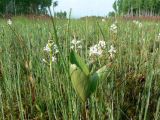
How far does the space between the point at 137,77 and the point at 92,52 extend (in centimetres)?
45

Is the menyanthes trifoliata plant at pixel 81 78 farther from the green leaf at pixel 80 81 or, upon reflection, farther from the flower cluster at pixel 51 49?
the flower cluster at pixel 51 49

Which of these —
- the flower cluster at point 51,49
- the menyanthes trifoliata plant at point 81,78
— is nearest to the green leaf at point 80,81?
the menyanthes trifoliata plant at point 81,78

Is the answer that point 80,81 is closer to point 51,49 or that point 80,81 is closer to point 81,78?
point 81,78

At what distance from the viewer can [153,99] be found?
1725 mm

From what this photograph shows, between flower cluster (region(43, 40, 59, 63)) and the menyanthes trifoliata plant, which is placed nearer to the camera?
the menyanthes trifoliata plant

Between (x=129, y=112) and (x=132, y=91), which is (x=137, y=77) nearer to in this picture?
(x=132, y=91)

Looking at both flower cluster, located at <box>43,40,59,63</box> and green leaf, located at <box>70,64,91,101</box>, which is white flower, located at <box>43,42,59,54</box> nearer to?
flower cluster, located at <box>43,40,59,63</box>

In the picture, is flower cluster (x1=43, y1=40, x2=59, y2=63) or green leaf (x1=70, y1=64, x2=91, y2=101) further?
flower cluster (x1=43, y1=40, x2=59, y2=63)

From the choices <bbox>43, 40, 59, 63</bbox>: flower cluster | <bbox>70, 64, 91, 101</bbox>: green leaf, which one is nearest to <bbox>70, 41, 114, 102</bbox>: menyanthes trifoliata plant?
<bbox>70, 64, 91, 101</bbox>: green leaf

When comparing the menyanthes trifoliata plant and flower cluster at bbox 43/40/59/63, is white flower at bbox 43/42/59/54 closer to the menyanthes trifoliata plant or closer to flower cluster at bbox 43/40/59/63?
flower cluster at bbox 43/40/59/63

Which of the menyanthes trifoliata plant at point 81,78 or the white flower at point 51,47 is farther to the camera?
the white flower at point 51,47

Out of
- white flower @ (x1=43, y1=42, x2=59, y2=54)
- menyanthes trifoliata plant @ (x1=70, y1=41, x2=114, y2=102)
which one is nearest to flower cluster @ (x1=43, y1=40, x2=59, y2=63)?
white flower @ (x1=43, y1=42, x2=59, y2=54)

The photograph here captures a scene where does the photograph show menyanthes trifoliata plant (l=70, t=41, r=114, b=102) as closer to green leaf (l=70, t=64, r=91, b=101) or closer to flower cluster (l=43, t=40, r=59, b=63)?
green leaf (l=70, t=64, r=91, b=101)

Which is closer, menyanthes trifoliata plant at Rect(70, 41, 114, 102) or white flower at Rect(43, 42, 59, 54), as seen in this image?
menyanthes trifoliata plant at Rect(70, 41, 114, 102)
